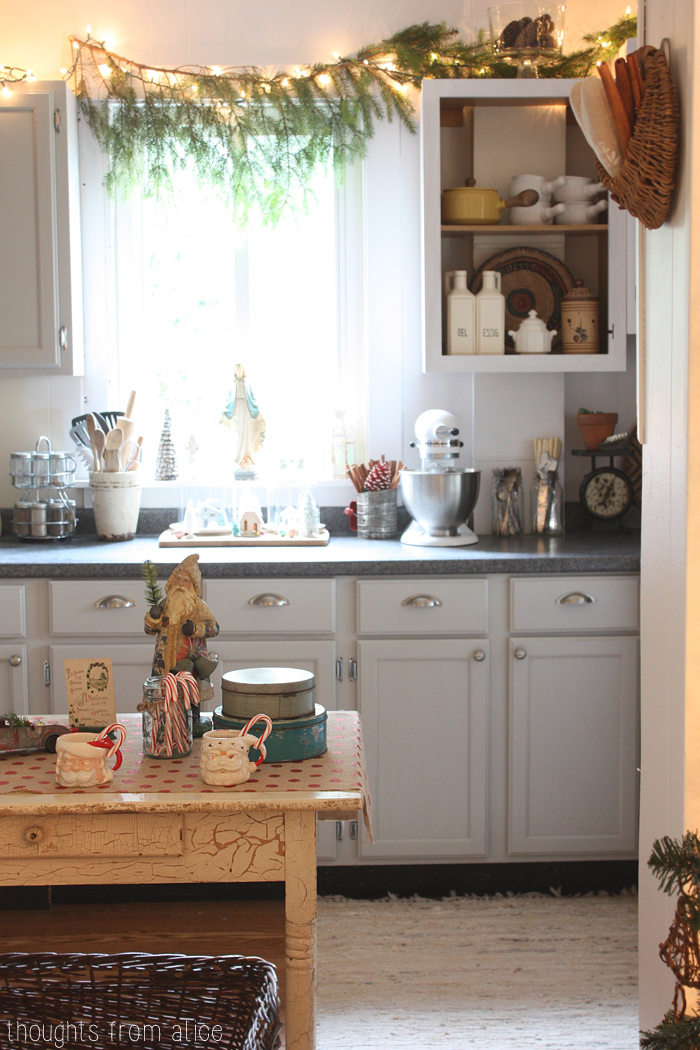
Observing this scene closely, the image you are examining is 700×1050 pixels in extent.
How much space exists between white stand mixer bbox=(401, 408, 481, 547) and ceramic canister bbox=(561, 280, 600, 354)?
1.52ft

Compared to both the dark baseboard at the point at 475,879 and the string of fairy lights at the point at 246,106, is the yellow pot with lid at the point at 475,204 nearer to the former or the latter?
the string of fairy lights at the point at 246,106

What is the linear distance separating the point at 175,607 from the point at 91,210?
2338 millimetres

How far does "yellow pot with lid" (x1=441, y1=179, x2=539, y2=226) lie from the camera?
3.23 meters

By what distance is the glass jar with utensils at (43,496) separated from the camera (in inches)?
133

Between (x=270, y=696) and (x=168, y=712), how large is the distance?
160mm

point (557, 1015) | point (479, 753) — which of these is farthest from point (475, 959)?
point (479, 753)

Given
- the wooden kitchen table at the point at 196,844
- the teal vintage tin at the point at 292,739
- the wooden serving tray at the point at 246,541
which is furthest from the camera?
the wooden serving tray at the point at 246,541

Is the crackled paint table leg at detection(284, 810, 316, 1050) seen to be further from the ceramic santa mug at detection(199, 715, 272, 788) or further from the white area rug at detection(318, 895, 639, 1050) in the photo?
the white area rug at detection(318, 895, 639, 1050)

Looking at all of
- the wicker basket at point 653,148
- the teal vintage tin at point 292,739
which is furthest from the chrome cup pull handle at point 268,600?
the wicker basket at point 653,148

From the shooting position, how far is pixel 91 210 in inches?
140

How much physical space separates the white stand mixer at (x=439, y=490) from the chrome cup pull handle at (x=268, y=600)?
48cm

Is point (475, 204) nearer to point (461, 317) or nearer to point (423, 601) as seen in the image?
point (461, 317)

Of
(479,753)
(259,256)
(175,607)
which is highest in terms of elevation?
(259,256)

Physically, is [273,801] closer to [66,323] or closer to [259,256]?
[66,323]
